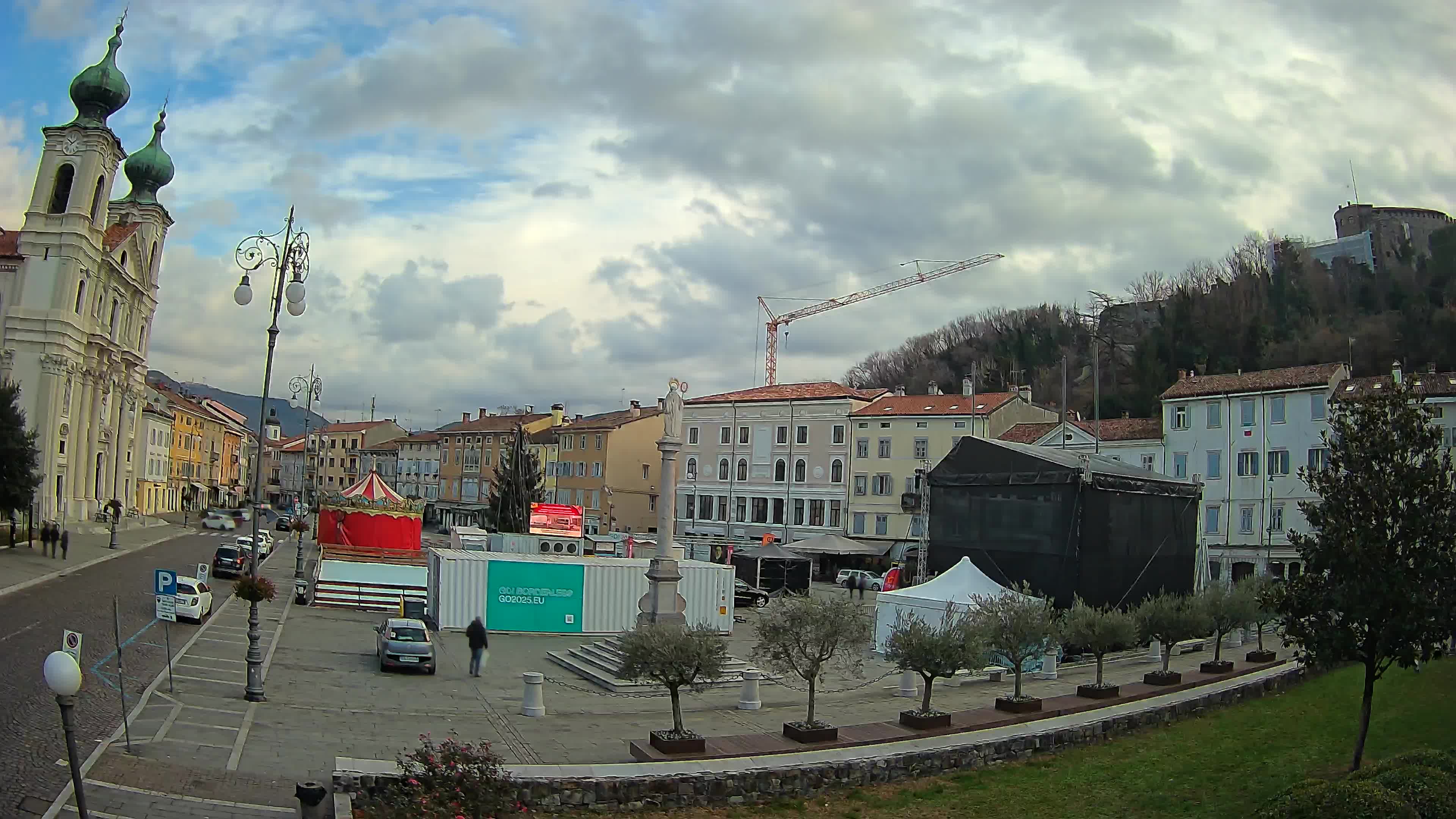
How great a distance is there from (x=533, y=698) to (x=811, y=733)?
19.9 ft

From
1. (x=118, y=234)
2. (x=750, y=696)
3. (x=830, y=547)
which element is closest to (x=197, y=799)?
(x=750, y=696)

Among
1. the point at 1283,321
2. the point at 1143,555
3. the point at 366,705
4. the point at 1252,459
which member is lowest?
the point at 366,705

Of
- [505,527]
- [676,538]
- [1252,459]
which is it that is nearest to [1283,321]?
[1252,459]

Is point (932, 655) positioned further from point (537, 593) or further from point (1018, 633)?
point (537, 593)

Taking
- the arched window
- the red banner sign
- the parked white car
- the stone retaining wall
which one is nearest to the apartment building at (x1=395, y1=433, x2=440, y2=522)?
the arched window

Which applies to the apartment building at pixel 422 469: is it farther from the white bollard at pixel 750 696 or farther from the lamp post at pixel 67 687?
the lamp post at pixel 67 687

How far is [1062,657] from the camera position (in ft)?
93.0

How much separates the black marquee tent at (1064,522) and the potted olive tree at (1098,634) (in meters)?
9.57

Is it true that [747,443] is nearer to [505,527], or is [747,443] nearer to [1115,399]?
[505,527]

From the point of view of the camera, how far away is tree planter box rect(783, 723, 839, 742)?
1639cm

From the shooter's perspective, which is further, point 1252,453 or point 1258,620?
point 1252,453

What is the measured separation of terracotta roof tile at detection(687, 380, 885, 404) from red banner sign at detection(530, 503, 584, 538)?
2328 cm

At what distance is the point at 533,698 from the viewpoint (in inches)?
771

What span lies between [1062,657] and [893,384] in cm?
8704
